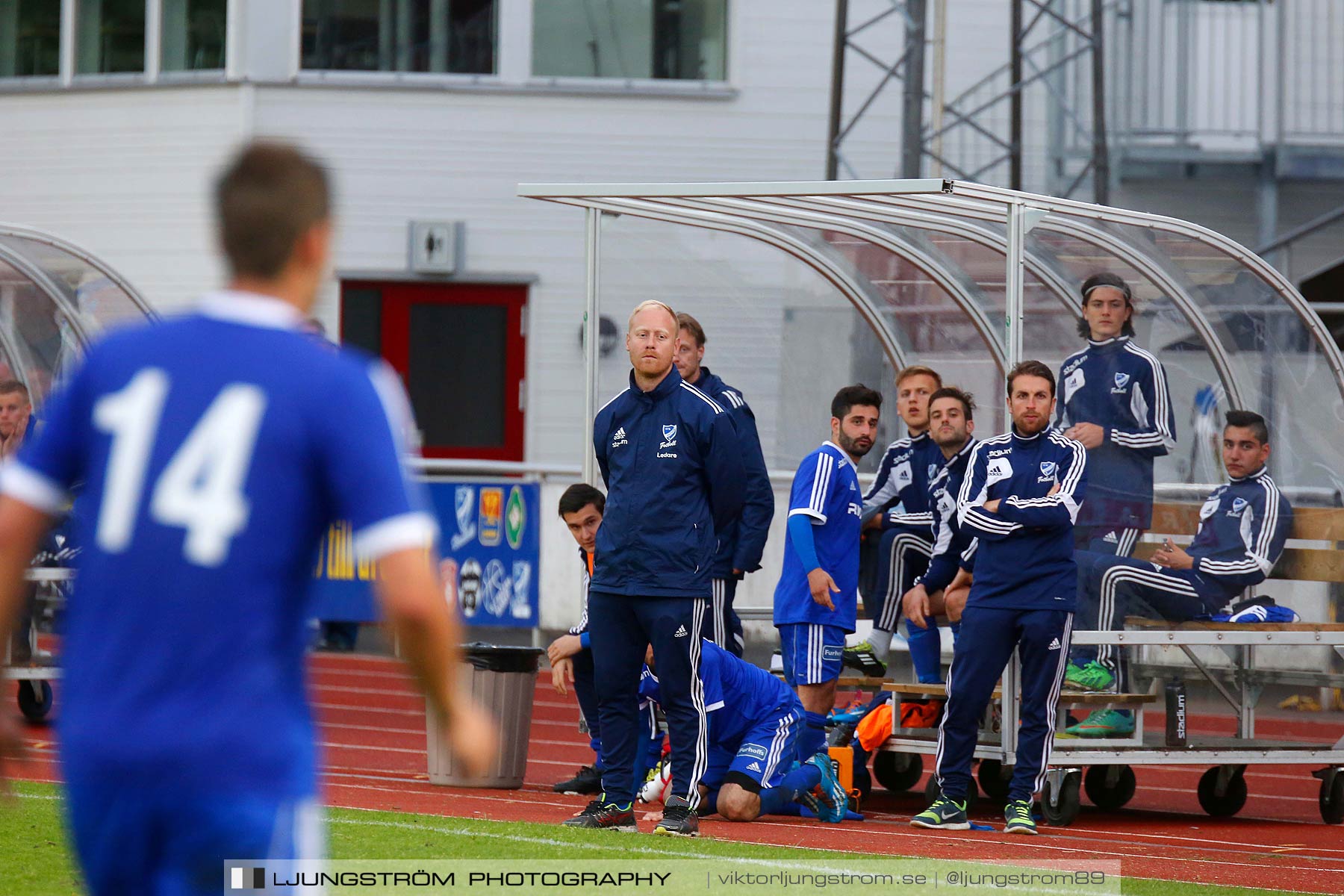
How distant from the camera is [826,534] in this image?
9.19 meters

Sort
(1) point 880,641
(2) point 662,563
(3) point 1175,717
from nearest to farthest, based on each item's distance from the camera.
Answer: (2) point 662,563, (3) point 1175,717, (1) point 880,641

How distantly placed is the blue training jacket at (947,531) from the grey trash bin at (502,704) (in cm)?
213

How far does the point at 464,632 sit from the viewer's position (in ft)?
50.6

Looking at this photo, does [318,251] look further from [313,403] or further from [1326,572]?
[1326,572]

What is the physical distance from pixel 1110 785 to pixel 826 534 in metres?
2.16

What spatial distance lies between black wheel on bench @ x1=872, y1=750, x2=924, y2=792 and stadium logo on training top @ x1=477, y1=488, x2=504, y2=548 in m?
5.74

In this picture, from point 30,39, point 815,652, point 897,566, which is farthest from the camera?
point 30,39

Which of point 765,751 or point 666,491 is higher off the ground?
point 666,491

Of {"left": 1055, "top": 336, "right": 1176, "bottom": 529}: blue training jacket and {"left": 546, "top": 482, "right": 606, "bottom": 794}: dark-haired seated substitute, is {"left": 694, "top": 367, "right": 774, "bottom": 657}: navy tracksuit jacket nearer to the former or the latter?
{"left": 546, "top": 482, "right": 606, "bottom": 794}: dark-haired seated substitute

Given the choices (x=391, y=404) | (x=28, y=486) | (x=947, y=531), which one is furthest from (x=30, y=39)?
(x=391, y=404)

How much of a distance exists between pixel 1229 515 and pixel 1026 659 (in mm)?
1796

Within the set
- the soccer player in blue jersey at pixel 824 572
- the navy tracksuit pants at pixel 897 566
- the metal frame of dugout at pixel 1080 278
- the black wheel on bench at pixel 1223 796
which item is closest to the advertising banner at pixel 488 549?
the metal frame of dugout at pixel 1080 278

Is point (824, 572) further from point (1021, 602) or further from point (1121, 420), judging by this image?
point (1121, 420)

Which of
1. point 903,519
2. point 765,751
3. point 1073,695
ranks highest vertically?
point 903,519
